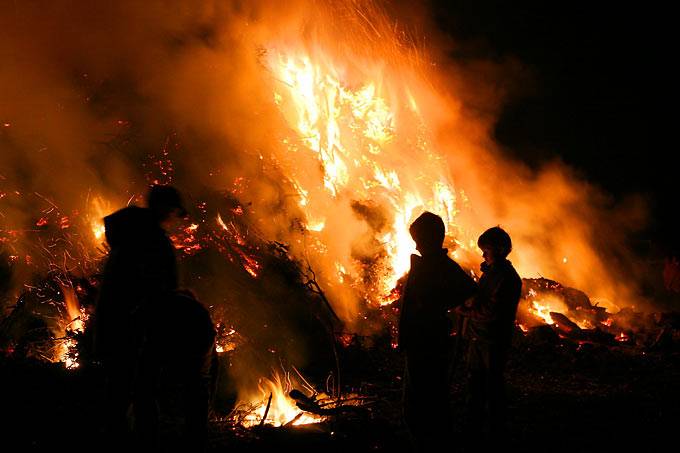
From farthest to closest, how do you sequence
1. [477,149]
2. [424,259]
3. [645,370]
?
[477,149], [645,370], [424,259]

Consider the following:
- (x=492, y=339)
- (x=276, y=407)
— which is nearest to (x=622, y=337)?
(x=492, y=339)

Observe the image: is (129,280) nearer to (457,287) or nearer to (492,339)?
(457,287)

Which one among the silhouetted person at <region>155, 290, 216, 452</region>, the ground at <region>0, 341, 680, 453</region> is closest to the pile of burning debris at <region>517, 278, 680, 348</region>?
the ground at <region>0, 341, 680, 453</region>

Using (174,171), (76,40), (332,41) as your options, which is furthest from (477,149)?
(76,40)

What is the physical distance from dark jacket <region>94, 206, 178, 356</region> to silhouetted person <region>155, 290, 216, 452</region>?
0.13m

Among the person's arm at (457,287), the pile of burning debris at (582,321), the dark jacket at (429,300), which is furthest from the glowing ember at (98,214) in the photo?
the pile of burning debris at (582,321)

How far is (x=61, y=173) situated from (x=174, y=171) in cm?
199

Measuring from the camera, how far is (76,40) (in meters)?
Result: 9.73

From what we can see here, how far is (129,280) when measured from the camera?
3.24 m

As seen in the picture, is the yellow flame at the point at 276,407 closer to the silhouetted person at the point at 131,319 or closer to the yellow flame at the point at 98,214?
the silhouetted person at the point at 131,319

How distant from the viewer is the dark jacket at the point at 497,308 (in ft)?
13.9

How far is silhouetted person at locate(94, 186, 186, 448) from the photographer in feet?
10.5

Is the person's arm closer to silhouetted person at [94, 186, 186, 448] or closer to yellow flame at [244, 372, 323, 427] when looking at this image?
silhouetted person at [94, 186, 186, 448]

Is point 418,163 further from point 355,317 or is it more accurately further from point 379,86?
point 355,317
